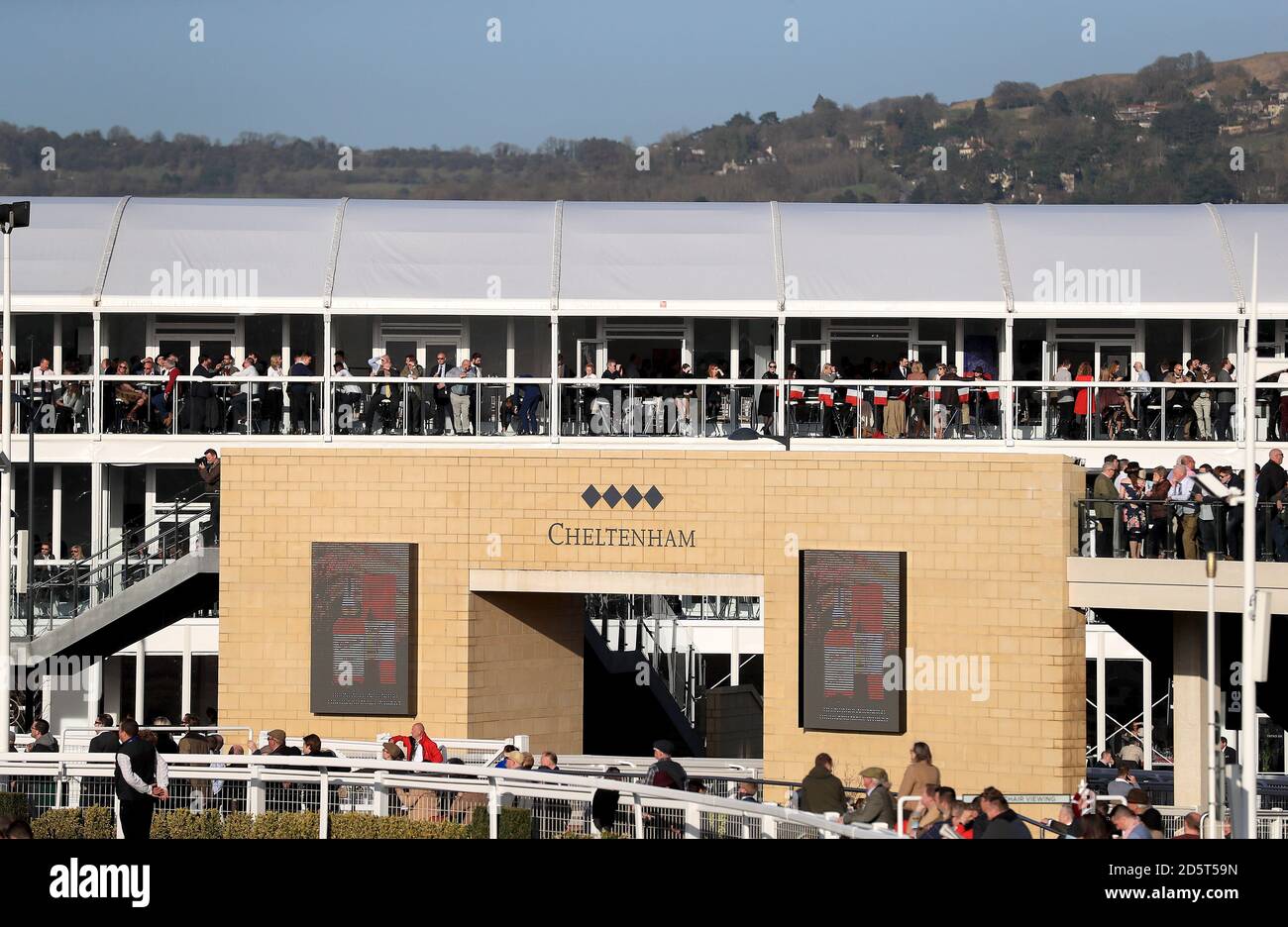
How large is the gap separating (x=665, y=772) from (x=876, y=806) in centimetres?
194

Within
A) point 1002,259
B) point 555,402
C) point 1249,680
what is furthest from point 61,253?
point 1249,680

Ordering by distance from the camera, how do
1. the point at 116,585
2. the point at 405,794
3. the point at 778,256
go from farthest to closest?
the point at 778,256 → the point at 116,585 → the point at 405,794

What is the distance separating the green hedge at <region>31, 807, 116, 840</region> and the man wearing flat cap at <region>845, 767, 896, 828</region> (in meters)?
6.75

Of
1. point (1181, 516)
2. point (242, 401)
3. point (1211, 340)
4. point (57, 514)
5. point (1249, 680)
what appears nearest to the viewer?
point (1249, 680)

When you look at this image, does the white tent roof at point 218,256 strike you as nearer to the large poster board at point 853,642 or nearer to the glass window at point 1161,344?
the large poster board at point 853,642

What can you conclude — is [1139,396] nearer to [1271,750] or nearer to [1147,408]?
[1147,408]

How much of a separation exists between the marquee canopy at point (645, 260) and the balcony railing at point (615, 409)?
1.52m

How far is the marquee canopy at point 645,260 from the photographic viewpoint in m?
31.5

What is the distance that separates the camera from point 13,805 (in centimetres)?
1791

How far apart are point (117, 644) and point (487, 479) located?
23.2 feet

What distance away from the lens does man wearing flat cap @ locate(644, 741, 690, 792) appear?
17625mm

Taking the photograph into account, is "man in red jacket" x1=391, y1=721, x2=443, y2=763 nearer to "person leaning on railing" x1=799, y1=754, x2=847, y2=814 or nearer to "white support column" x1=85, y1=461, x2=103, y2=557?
"person leaning on railing" x1=799, y1=754, x2=847, y2=814

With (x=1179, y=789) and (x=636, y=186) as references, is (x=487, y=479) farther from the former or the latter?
(x=636, y=186)
